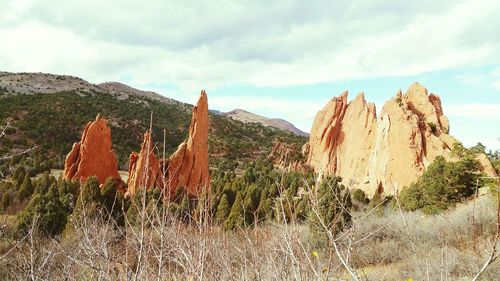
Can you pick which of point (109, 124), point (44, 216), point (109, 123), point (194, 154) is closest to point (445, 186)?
point (194, 154)

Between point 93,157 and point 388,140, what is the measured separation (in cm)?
2527

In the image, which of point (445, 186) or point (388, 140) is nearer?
point (445, 186)

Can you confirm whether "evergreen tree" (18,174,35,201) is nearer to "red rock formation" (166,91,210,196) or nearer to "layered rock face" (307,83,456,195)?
"red rock formation" (166,91,210,196)

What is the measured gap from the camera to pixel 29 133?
44219mm

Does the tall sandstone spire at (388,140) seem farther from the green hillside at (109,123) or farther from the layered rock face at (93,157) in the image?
the green hillside at (109,123)

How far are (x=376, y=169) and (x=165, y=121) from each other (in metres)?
45.5

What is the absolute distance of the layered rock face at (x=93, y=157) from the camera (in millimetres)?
27094

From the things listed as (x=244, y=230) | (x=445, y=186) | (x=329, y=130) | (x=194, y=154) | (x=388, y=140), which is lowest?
(x=244, y=230)

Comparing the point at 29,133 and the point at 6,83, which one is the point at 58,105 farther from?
the point at 6,83

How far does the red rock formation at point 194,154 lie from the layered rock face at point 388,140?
30.8ft

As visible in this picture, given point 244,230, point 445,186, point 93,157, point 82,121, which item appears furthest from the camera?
point 82,121

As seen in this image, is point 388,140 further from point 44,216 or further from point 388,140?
point 44,216

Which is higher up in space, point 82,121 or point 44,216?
point 82,121

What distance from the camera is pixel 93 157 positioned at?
90.7 feet
